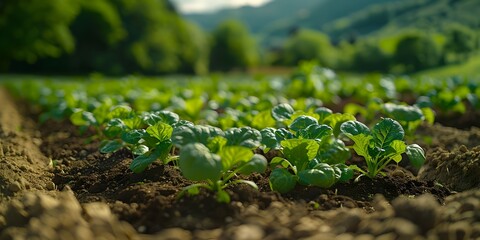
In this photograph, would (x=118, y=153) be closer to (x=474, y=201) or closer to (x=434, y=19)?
(x=474, y=201)

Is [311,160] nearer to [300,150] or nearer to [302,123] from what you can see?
[300,150]

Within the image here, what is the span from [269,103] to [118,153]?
2.08 metres

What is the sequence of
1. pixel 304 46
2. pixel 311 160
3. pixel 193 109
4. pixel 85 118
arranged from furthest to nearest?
pixel 304 46 → pixel 193 109 → pixel 85 118 → pixel 311 160

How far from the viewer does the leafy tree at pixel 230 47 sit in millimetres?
58653

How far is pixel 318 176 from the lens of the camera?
2816 mm

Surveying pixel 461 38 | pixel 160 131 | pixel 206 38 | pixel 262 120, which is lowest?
pixel 206 38

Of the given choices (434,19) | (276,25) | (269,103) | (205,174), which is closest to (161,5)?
(434,19)

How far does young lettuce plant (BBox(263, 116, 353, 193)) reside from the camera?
2828mm

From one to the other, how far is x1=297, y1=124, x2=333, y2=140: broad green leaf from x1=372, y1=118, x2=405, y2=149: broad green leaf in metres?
0.29

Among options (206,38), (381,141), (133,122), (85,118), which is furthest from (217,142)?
(206,38)

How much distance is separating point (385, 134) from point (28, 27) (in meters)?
28.6

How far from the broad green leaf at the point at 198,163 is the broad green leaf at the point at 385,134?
47.1 inches

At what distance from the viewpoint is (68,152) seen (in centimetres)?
475

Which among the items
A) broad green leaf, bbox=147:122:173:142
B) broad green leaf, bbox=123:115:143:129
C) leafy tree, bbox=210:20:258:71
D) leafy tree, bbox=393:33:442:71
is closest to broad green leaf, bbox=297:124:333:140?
broad green leaf, bbox=147:122:173:142
